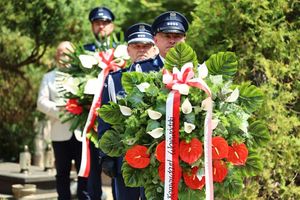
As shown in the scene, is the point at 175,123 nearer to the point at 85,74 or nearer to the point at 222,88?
the point at 222,88

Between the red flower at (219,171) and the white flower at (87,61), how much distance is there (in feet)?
9.46

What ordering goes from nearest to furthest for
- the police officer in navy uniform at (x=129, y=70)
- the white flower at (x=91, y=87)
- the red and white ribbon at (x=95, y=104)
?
the police officer in navy uniform at (x=129, y=70)
the red and white ribbon at (x=95, y=104)
the white flower at (x=91, y=87)

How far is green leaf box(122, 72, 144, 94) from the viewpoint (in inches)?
162

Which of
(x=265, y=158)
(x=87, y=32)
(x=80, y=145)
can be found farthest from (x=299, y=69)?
(x=87, y=32)

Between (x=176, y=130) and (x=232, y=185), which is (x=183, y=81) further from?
(x=232, y=185)

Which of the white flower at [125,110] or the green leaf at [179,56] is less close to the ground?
the green leaf at [179,56]

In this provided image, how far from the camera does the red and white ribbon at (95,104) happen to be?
6305mm

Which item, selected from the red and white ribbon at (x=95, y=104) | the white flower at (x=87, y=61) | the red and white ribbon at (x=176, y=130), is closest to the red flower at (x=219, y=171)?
the red and white ribbon at (x=176, y=130)

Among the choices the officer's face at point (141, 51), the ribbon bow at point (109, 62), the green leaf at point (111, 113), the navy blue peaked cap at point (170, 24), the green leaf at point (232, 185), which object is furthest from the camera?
the ribbon bow at point (109, 62)

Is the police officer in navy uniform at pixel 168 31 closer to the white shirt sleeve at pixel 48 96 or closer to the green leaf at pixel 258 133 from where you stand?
the green leaf at pixel 258 133

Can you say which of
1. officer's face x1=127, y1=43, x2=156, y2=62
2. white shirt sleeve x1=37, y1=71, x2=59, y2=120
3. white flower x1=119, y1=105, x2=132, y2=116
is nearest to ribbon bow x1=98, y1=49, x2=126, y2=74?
white shirt sleeve x1=37, y1=71, x2=59, y2=120

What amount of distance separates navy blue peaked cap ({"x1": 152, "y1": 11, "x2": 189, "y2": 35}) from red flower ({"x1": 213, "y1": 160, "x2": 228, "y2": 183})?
103 cm

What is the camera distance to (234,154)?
4.02 meters

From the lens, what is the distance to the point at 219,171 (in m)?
4.02
